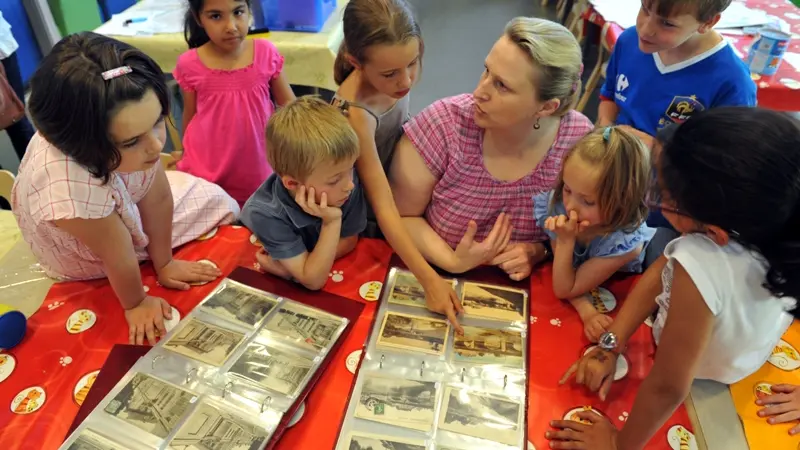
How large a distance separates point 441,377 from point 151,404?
53 centimetres

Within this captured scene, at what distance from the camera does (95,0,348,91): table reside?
215 cm

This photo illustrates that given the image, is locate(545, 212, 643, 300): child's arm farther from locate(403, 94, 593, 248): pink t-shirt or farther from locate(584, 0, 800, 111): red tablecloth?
locate(584, 0, 800, 111): red tablecloth

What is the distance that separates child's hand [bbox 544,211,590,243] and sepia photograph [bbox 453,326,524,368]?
243mm

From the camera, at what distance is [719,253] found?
31.4 inches

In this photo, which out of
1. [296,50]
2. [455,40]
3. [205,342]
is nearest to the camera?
[205,342]

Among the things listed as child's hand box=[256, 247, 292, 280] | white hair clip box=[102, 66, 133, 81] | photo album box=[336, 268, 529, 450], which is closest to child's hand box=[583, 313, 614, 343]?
photo album box=[336, 268, 529, 450]

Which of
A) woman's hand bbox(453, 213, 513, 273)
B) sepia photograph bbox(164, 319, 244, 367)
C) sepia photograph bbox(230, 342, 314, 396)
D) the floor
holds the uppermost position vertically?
woman's hand bbox(453, 213, 513, 273)

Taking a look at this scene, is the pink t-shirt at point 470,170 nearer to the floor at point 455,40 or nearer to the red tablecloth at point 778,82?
the red tablecloth at point 778,82

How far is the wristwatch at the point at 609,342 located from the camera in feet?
3.43

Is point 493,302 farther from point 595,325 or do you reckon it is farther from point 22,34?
point 22,34

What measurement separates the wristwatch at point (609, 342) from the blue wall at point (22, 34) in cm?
362

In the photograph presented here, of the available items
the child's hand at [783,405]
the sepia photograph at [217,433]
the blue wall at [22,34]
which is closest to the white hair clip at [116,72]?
the sepia photograph at [217,433]

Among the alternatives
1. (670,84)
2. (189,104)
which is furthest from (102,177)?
(670,84)

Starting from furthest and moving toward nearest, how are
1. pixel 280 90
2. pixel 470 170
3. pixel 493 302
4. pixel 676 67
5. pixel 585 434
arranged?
pixel 280 90, pixel 676 67, pixel 470 170, pixel 493 302, pixel 585 434
